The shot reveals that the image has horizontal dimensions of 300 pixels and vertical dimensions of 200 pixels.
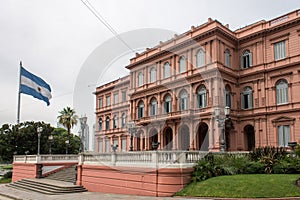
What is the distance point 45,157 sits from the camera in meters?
28.5

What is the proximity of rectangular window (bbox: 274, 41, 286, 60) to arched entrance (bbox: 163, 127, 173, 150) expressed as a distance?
13.2 m

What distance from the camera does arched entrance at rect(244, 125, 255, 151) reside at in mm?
31225

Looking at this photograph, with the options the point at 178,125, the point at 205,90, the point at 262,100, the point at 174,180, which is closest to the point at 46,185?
the point at 174,180

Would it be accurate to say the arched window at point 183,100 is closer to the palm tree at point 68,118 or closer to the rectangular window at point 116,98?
the rectangular window at point 116,98

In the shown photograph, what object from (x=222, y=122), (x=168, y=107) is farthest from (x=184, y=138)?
(x=222, y=122)

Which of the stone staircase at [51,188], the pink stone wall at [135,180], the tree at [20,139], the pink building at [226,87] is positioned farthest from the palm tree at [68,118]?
the pink stone wall at [135,180]

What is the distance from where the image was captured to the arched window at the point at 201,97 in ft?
102

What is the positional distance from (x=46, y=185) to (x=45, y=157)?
686cm

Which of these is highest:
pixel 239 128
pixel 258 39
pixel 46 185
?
pixel 258 39

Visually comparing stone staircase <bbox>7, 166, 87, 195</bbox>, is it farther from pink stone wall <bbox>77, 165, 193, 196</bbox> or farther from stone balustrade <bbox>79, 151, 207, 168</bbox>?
stone balustrade <bbox>79, 151, 207, 168</bbox>

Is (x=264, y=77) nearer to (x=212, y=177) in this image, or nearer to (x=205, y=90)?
(x=205, y=90)

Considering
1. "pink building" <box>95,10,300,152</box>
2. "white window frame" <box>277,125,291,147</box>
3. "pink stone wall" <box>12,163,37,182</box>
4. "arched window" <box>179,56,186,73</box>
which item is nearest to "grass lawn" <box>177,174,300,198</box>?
"pink building" <box>95,10,300,152</box>

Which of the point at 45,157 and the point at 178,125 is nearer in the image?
the point at 45,157

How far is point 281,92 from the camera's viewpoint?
29000mm
